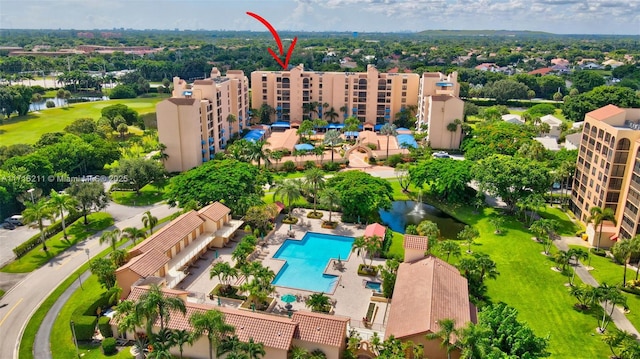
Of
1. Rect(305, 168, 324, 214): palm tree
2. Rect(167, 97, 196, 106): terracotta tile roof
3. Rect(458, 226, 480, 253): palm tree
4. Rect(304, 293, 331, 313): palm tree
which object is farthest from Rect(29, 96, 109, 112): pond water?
Rect(458, 226, 480, 253): palm tree

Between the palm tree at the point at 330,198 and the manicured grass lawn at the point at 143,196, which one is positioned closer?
A: the palm tree at the point at 330,198

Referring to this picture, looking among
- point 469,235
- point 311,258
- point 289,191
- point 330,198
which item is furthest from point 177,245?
point 469,235

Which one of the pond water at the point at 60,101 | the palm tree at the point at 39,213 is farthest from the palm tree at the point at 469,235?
the pond water at the point at 60,101

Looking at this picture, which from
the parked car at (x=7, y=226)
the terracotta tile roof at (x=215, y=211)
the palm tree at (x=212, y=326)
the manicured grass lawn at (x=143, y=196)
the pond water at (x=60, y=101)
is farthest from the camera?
the pond water at (x=60, y=101)

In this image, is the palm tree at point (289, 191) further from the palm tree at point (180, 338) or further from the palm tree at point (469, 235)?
the palm tree at point (180, 338)

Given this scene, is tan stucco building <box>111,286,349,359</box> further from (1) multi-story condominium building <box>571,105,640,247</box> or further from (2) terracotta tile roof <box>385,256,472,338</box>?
(1) multi-story condominium building <box>571,105,640,247</box>

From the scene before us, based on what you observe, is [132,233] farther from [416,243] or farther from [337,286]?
[416,243]
